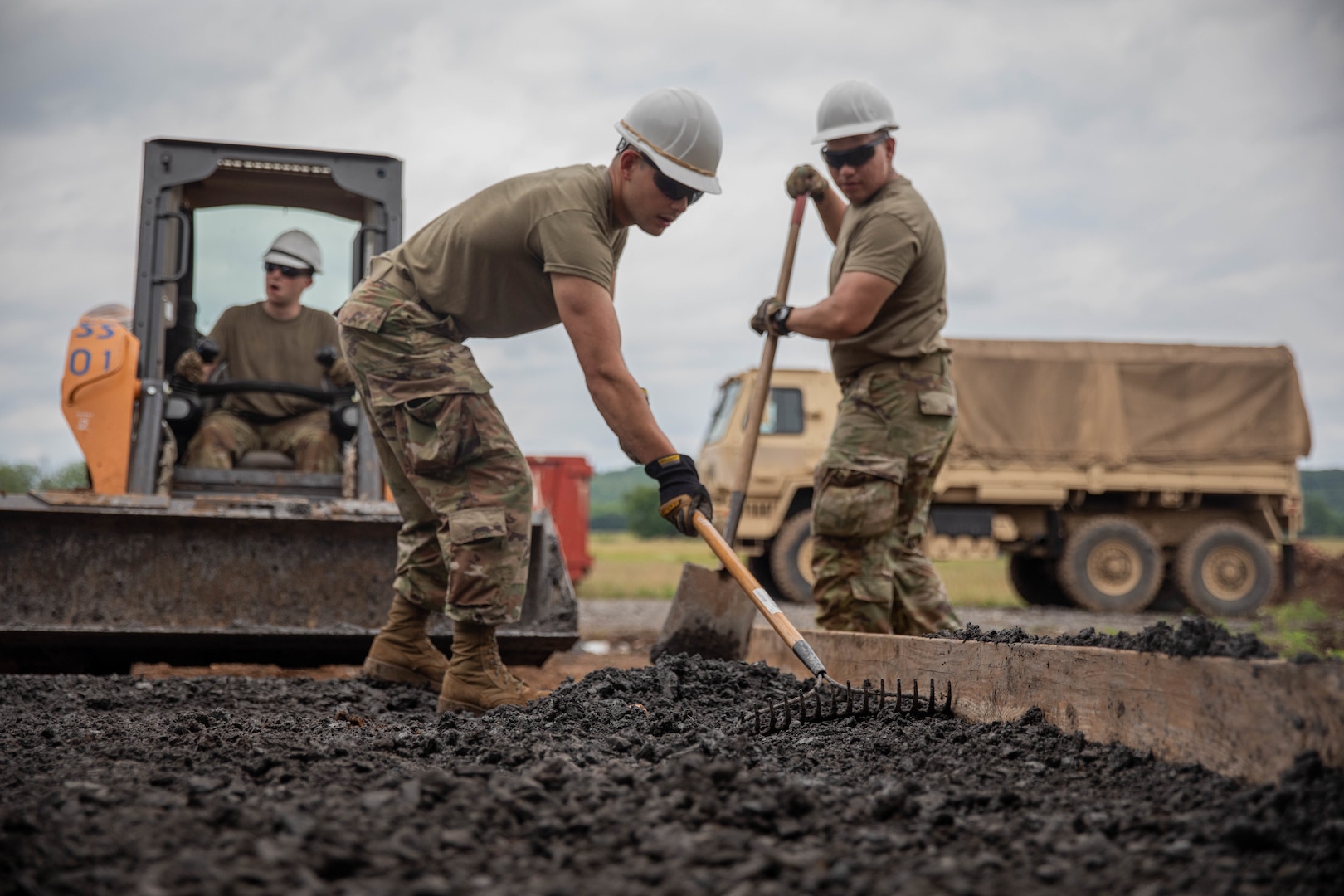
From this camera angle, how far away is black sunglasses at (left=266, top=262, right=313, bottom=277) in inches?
207

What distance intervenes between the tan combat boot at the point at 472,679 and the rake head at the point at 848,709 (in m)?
0.90

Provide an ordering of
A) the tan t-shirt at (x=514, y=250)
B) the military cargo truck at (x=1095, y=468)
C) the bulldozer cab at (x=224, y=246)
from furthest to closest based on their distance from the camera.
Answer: the military cargo truck at (x=1095, y=468), the bulldozer cab at (x=224, y=246), the tan t-shirt at (x=514, y=250)

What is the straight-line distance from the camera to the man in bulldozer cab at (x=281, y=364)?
5090mm

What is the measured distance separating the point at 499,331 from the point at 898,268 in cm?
144

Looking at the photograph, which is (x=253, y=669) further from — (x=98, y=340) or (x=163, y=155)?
(x=163, y=155)

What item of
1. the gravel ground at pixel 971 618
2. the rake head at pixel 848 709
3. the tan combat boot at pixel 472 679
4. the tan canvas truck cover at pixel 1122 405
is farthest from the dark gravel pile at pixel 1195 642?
the tan canvas truck cover at pixel 1122 405

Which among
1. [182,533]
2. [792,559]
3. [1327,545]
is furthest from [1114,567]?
[1327,545]

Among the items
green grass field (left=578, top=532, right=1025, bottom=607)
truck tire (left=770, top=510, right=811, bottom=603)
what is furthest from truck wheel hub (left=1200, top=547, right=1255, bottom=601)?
truck tire (left=770, top=510, right=811, bottom=603)

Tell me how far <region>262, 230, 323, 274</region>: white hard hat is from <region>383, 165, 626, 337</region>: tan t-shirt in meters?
1.97

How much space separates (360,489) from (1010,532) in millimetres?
8602

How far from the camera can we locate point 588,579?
15992mm

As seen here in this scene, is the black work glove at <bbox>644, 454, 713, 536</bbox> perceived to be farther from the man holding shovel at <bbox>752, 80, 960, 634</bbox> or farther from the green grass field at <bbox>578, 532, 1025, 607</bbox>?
the green grass field at <bbox>578, 532, 1025, 607</bbox>

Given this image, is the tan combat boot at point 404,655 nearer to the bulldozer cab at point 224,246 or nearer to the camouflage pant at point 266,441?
the bulldozer cab at point 224,246

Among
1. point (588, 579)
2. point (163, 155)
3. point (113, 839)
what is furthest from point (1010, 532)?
point (113, 839)
